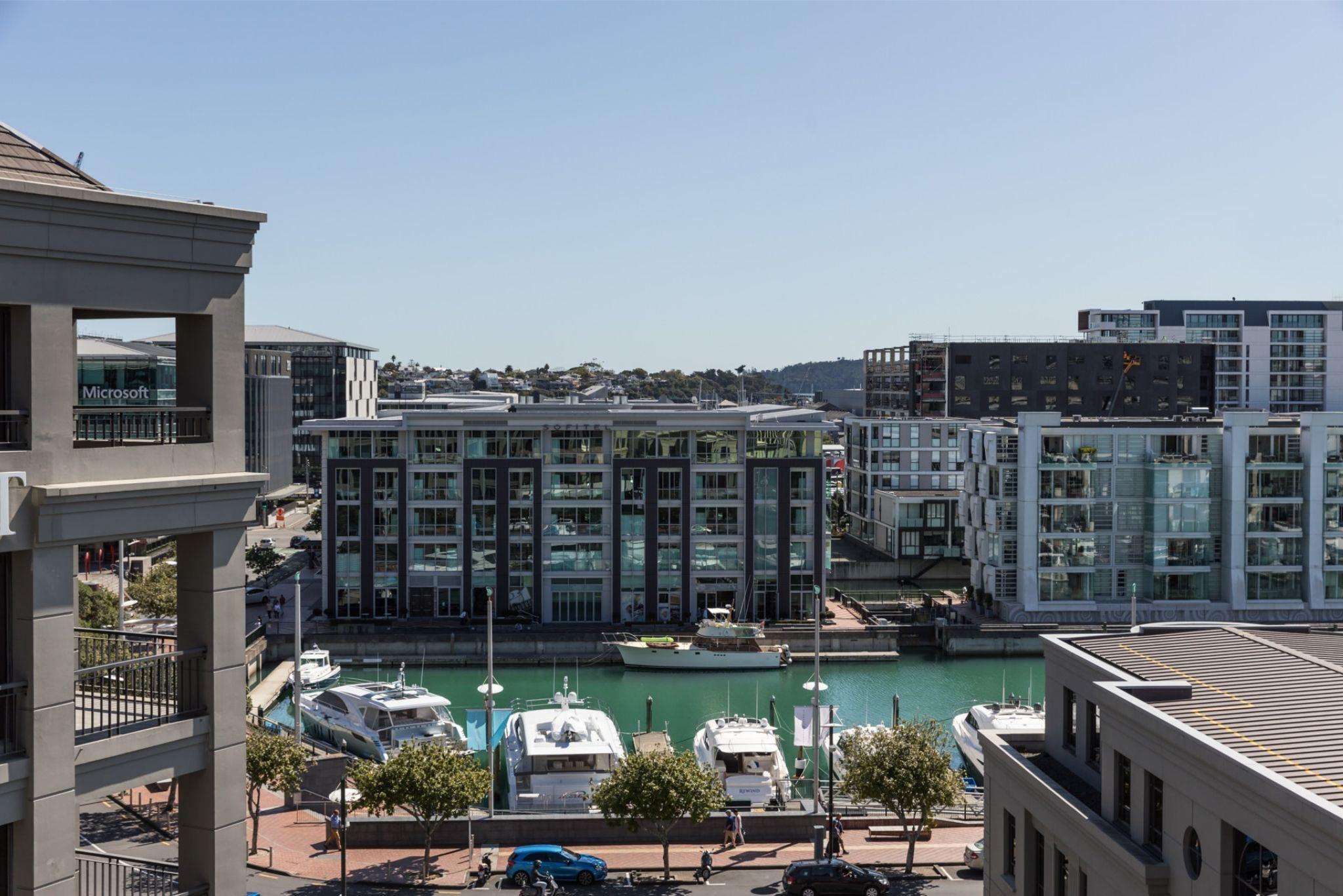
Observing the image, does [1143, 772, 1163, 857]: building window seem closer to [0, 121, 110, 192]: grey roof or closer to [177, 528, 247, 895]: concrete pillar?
[177, 528, 247, 895]: concrete pillar

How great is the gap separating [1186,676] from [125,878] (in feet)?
52.4

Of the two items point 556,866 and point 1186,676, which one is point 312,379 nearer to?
point 556,866

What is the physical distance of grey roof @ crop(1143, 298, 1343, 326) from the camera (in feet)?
440

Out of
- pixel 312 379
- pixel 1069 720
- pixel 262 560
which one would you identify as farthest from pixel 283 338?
pixel 1069 720

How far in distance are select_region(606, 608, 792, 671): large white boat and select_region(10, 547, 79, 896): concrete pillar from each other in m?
50.6

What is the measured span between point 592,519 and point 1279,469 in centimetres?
3507

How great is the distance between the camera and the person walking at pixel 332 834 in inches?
1241

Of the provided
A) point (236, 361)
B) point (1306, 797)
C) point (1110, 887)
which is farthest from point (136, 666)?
point (1110, 887)

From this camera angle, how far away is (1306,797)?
13.2 m

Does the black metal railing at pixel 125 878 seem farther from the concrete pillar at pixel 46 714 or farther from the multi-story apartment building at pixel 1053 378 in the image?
the multi-story apartment building at pixel 1053 378

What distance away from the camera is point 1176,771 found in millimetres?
16359

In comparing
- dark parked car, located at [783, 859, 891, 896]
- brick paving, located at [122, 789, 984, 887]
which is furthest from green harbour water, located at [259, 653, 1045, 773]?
dark parked car, located at [783, 859, 891, 896]

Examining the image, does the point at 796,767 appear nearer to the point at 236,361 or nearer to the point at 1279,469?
the point at 236,361

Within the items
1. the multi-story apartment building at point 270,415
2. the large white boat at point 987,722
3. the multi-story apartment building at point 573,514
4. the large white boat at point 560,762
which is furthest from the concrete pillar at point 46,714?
the multi-story apartment building at point 270,415
